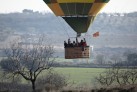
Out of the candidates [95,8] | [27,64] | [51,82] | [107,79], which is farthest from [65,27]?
[95,8]

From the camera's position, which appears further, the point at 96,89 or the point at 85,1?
the point at 96,89

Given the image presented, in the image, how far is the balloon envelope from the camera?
2562cm

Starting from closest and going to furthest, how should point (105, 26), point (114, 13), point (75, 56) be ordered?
point (75, 56)
point (105, 26)
point (114, 13)

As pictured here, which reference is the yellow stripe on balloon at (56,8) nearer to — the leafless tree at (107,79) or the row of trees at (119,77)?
the row of trees at (119,77)

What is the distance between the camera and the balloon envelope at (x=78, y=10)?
2562 cm

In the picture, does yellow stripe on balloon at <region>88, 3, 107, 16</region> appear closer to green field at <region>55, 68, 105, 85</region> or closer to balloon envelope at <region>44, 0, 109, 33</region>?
balloon envelope at <region>44, 0, 109, 33</region>

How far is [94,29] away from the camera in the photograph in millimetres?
157500

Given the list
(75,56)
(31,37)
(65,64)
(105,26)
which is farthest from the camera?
(105,26)

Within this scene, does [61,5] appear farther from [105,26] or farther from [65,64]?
[105,26]

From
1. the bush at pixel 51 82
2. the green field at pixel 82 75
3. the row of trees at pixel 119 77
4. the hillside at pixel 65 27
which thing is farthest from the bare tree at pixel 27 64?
the hillside at pixel 65 27

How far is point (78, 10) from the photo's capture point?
2575 centimetres

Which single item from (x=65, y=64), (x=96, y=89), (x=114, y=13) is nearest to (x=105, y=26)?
(x=114, y=13)

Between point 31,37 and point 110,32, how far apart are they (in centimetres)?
2513

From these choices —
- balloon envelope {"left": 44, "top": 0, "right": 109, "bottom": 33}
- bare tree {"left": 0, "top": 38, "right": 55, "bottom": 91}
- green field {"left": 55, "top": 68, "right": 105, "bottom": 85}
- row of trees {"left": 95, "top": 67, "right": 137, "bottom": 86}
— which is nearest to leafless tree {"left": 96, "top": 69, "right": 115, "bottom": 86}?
row of trees {"left": 95, "top": 67, "right": 137, "bottom": 86}
